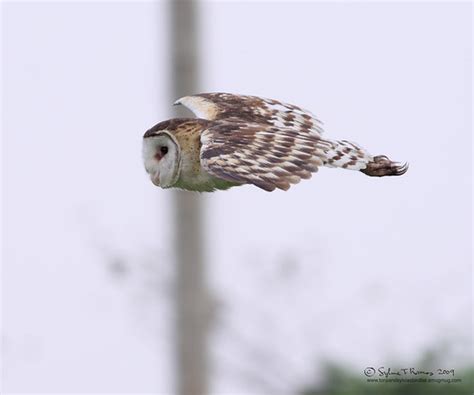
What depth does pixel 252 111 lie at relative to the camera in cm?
309

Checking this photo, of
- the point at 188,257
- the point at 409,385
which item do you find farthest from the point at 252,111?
the point at 188,257

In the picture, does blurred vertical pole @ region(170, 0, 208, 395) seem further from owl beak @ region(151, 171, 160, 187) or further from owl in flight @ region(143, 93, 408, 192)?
owl beak @ region(151, 171, 160, 187)

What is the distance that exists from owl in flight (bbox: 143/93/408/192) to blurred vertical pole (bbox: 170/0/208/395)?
437 cm

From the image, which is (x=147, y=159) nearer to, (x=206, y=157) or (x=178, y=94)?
(x=206, y=157)

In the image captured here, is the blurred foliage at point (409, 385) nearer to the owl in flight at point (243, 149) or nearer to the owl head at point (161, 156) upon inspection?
the owl in flight at point (243, 149)

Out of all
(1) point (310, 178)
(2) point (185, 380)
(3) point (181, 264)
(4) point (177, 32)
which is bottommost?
(2) point (185, 380)

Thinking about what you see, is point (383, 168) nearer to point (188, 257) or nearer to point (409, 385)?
point (409, 385)

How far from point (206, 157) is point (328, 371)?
6.88 meters

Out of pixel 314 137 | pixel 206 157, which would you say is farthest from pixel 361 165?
pixel 206 157

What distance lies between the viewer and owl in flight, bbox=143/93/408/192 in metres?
2.73

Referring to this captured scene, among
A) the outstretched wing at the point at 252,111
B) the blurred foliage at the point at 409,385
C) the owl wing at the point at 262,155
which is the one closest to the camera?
the owl wing at the point at 262,155

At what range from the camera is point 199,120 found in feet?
9.73

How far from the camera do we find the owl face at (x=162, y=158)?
A: 9.55ft

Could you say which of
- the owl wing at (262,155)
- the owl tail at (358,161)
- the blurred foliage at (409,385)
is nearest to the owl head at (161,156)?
the owl wing at (262,155)
